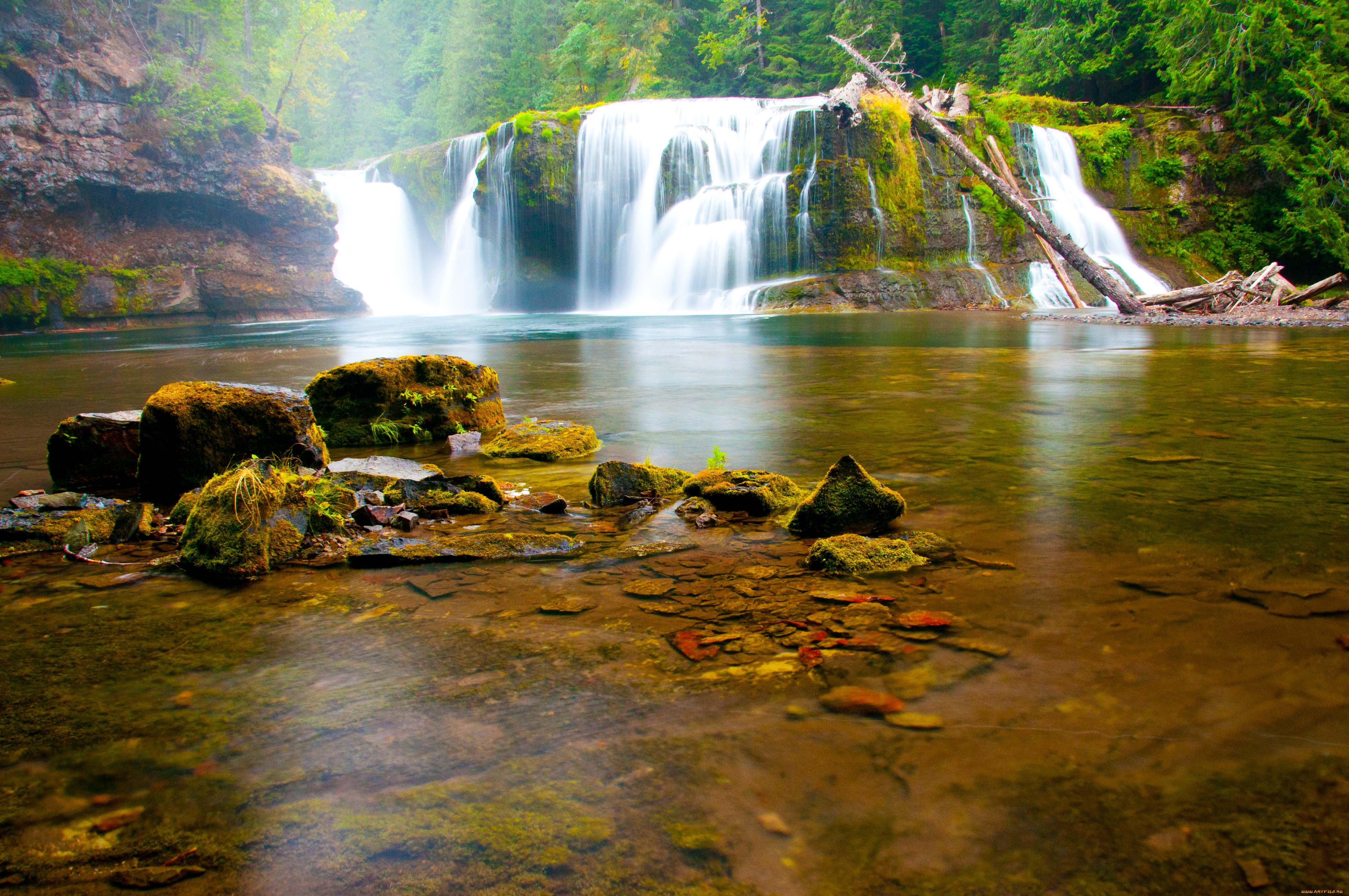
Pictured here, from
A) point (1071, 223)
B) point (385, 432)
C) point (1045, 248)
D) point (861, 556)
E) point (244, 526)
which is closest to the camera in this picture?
point (861, 556)

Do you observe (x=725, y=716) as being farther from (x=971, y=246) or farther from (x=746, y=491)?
(x=971, y=246)

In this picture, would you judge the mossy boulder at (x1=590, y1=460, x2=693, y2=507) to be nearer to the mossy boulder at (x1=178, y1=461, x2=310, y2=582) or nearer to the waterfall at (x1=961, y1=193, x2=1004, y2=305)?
the mossy boulder at (x1=178, y1=461, x2=310, y2=582)

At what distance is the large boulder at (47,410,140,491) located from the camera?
15.6 feet

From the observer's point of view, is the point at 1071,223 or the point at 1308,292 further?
the point at 1071,223

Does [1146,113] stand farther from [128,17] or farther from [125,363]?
[128,17]

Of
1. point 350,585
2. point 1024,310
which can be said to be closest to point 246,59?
point 1024,310

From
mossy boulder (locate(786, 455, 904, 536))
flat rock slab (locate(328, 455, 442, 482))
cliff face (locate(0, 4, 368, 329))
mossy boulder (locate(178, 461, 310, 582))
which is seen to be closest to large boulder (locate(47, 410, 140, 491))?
flat rock slab (locate(328, 455, 442, 482))

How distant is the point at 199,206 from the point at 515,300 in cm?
1187

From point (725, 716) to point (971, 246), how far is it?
25.6 meters

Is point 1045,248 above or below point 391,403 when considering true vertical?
above

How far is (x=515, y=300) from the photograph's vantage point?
3038 cm

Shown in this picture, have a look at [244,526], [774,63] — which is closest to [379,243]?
[774,63]

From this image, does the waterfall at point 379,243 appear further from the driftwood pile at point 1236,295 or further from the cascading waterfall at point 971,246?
the driftwood pile at point 1236,295

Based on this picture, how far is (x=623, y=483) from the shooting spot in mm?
4145
